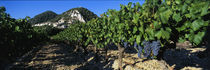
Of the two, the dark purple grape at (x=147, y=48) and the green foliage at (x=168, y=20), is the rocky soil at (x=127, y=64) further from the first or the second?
the green foliage at (x=168, y=20)

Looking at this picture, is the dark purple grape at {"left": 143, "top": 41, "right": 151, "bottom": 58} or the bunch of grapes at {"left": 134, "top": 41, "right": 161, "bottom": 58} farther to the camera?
the dark purple grape at {"left": 143, "top": 41, "right": 151, "bottom": 58}

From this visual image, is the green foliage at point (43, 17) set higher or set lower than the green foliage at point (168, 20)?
higher

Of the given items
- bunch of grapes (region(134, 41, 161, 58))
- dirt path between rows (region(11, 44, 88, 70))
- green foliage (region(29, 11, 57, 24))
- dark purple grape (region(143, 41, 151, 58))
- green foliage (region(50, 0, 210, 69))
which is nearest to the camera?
green foliage (region(50, 0, 210, 69))

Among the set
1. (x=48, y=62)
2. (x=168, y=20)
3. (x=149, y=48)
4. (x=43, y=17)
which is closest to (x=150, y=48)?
(x=149, y=48)

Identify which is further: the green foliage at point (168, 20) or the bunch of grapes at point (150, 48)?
the bunch of grapes at point (150, 48)

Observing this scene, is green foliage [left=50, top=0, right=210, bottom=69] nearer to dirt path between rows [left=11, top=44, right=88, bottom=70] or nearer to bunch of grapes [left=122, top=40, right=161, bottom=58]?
bunch of grapes [left=122, top=40, right=161, bottom=58]

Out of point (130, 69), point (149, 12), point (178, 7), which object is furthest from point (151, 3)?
point (130, 69)

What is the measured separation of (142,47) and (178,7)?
1839mm

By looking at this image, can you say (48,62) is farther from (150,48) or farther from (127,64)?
(150,48)

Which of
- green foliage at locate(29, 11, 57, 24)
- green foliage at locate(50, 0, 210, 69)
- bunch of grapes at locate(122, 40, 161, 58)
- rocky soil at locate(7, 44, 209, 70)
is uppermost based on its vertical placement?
green foliage at locate(29, 11, 57, 24)

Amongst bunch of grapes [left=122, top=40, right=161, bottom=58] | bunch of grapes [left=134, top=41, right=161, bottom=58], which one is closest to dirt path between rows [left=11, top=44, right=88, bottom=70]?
bunch of grapes [left=122, top=40, right=161, bottom=58]

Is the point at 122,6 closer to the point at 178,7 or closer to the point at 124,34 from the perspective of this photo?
the point at 124,34

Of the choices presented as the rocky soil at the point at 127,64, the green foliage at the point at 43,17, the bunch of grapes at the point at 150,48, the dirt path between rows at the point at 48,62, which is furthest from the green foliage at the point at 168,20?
the green foliage at the point at 43,17

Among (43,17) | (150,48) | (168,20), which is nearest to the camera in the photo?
(168,20)
